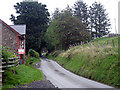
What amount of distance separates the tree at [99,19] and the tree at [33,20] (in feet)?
62.9

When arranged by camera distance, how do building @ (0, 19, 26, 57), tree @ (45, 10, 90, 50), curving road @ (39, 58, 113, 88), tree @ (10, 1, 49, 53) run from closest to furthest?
curving road @ (39, 58, 113, 88) < building @ (0, 19, 26, 57) < tree @ (45, 10, 90, 50) < tree @ (10, 1, 49, 53)

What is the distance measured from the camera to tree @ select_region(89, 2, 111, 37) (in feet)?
181

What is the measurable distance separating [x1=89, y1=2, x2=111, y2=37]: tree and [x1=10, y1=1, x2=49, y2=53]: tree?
19.2 meters

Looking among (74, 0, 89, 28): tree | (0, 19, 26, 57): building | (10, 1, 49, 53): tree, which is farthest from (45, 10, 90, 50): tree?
(74, 0, 89, 28): tree

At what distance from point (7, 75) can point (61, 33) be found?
27649 millimetres

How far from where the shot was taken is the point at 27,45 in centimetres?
4447

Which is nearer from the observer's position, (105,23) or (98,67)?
(98,67)

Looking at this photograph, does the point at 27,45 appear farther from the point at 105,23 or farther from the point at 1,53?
the point at 1,53

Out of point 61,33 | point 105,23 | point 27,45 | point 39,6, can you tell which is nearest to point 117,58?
point 61,33

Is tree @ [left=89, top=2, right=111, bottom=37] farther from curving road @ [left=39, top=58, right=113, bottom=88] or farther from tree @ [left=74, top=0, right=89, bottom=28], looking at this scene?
curving road @ [left=39, top=58, right=113, bottom=88]

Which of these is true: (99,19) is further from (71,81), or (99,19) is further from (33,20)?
(71,81)

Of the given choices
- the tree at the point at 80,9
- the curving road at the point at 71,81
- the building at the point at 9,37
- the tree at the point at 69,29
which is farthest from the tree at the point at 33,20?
the curving road at the point at 71,81

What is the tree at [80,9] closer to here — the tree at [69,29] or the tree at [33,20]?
the tree at [33,20]

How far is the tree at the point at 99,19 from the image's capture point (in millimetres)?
55306
